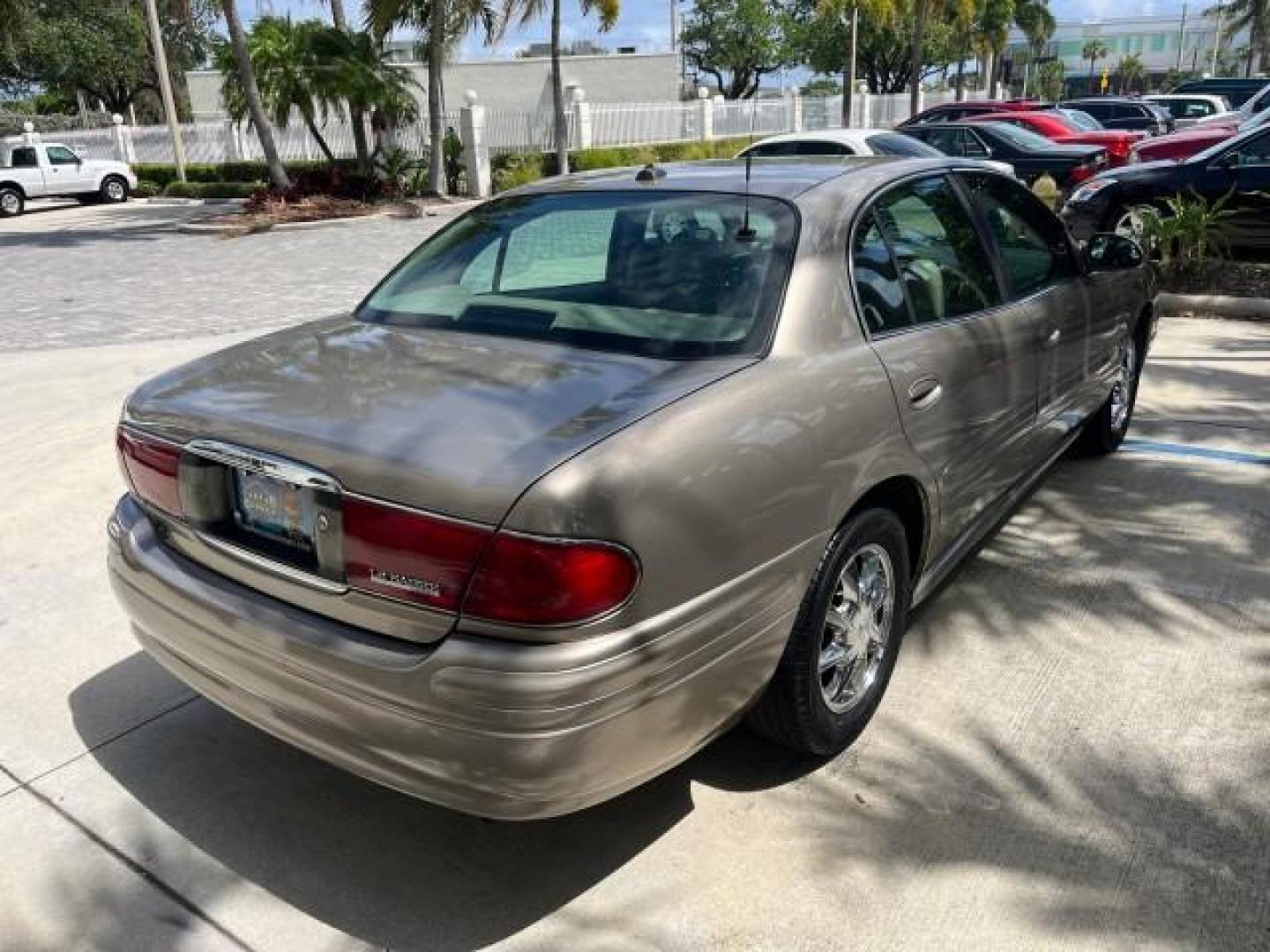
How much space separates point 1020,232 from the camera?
406 cm

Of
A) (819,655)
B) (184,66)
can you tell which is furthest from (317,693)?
(184,66)

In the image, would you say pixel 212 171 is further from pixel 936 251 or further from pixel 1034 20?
pixel 1034 20

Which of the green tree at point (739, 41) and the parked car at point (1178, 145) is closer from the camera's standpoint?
the parked car at point (1178, 145)

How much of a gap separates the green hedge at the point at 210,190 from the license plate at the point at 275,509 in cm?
2755

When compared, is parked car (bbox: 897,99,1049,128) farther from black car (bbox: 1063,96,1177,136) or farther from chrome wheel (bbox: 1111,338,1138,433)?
chrome wheel (bbox: 1111,338,1138,433)

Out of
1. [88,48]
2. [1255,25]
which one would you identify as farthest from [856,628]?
[1255,25]

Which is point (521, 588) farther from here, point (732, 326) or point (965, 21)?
point (965, 21)

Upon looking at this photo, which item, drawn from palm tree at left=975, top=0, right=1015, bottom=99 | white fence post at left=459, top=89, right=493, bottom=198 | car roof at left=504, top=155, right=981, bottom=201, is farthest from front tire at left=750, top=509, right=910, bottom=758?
palm tree at left=975, top=0, right=1015, bottom=99

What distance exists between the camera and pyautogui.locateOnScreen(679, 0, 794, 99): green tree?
206 ft

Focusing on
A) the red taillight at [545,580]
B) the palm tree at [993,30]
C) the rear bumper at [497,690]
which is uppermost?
the palm tree at [993,30]

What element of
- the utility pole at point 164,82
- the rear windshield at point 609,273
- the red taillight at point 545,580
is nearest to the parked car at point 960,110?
the rear windshield at point 609,273

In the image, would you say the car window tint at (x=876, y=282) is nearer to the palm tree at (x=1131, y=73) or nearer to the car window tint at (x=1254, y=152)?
the car window tint at (x=1254, y=152)

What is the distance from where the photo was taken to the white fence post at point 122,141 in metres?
33.6

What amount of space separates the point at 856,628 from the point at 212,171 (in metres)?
31.4
